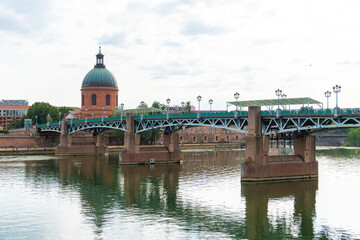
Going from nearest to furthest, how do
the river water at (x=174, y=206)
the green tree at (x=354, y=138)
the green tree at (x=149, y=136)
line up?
the river water at (x=174, y=206) < the green tree at (x=149, y=136) < the green tree at (x=354, y=138)

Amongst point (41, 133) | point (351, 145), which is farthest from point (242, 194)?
point (351, 145)

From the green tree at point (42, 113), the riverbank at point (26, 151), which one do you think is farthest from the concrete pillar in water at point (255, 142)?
the green tree at point (42, 113)

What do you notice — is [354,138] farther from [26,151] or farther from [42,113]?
[26,151]

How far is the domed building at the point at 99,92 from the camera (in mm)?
161625

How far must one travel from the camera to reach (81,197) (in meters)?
54.8

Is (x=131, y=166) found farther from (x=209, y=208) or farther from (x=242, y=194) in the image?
(x=209, y=208)

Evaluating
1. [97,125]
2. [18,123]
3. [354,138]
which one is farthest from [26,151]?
Answer: [354,138]

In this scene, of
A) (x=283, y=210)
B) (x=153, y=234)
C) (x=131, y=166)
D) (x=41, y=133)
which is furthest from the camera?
(x=41, y=133)

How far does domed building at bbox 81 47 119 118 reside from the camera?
162 metres

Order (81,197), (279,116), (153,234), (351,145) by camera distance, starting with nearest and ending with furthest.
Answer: (153,234) → (81,197) → (279,116) → (351,145)

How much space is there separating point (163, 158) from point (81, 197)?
1557 inches

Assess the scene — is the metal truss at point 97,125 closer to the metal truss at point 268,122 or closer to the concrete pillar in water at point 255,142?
A: the metal truss at point 268,122

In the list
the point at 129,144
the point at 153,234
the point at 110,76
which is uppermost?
the point at 110,76

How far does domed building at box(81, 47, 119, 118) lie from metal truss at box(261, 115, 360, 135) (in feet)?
329
